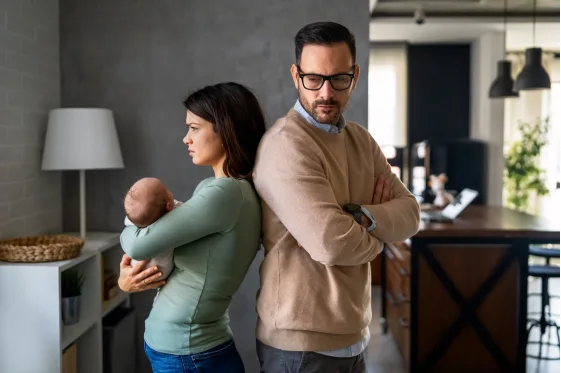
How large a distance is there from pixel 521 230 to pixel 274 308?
2384 mm

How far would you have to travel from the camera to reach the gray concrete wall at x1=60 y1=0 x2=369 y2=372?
3.00 meters

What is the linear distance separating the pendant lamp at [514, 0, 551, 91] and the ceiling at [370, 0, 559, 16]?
1397mm

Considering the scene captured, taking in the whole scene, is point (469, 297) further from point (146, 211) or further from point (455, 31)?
point (455, 31)

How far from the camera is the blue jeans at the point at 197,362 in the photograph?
161 cm

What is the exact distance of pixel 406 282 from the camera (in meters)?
3.75

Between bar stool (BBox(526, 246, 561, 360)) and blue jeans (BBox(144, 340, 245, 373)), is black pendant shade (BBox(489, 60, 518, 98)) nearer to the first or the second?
bar stool (BBox(526, 246, 561, 360))

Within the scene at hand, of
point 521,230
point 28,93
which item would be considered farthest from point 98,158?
point 521,230

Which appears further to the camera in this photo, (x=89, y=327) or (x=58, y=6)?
(x=58, y=6)

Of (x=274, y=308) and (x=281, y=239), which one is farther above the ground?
(x=281, y=239)

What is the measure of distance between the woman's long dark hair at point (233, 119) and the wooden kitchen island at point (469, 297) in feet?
6.98

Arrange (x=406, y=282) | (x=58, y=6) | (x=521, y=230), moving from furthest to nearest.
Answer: (x=406, y=282) < (x=521, y=230) < (x=58, y=6)

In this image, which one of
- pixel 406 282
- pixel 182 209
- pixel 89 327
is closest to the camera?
pixel 182 209

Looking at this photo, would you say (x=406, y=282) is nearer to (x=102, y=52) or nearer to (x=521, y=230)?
(x=521, y=230)

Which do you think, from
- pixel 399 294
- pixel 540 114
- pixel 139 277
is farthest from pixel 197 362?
pixel 540 114
